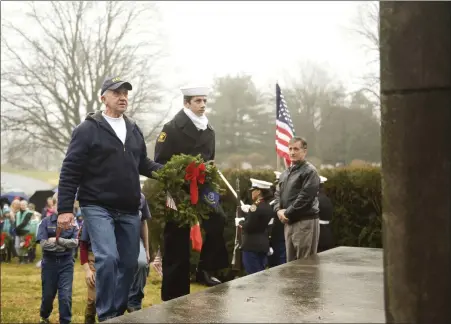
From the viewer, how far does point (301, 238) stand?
325 inches

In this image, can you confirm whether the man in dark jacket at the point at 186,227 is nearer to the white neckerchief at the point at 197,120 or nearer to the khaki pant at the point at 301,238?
the white neckerchief at the point at 197,120

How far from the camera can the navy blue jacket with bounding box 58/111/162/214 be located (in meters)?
4.95

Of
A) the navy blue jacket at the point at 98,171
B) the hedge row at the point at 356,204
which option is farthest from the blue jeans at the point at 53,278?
the hedge row at the point at 356,204

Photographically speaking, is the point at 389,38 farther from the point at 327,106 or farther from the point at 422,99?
the point at 327,106

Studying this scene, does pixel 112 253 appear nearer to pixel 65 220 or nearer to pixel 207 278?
pixel 65 220

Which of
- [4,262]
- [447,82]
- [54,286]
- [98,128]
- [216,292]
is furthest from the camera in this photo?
[4,262]

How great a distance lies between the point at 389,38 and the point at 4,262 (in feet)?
60.0

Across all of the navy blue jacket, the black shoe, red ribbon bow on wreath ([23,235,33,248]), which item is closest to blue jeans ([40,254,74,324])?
the black shoe

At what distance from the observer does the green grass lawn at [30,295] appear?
873 cm

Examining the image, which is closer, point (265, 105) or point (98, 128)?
point (98, 128)

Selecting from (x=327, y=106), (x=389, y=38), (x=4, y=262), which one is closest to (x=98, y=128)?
(x=389, y=38)

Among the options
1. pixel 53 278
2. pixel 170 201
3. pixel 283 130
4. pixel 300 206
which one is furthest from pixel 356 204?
pixel 170 201

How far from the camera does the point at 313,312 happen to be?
329 cm

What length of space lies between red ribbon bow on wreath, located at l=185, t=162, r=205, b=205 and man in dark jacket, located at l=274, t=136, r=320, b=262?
2.84 metres
